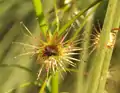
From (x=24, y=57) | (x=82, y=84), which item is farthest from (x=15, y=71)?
(x=82, y=84)

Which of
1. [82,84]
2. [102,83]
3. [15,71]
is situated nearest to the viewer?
[102,83]

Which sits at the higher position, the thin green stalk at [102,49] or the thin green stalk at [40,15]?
the thin green stalk at [40,15]

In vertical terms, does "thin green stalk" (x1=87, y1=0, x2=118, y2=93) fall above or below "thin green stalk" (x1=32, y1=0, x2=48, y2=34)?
below

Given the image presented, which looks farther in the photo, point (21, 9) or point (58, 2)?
point (21, 9)

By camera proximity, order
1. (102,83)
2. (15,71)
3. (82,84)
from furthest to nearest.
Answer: (15,71)
(82,84)
(102,83)

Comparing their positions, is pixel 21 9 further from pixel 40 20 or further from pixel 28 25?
pixel 40 20
